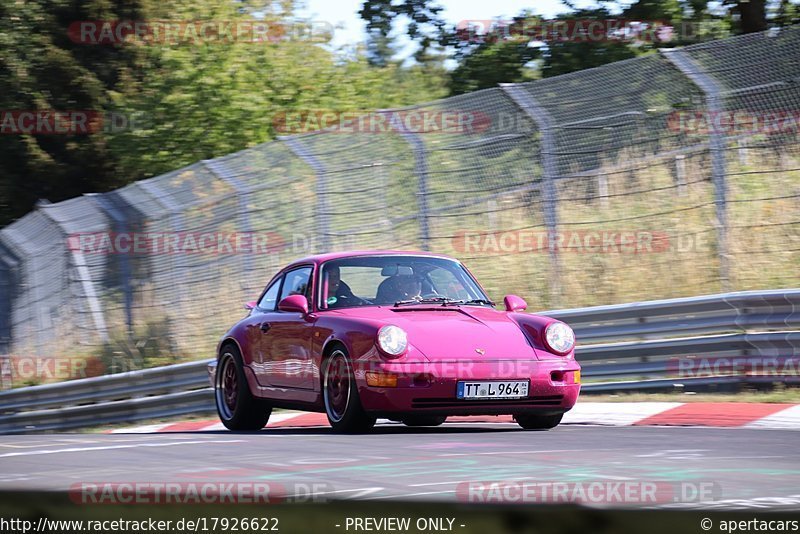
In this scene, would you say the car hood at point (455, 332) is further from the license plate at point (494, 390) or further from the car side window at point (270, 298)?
the car side window at point (270, 298)

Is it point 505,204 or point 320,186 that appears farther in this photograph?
point 320,186

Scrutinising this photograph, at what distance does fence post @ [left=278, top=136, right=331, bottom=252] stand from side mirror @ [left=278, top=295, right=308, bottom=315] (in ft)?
16.6

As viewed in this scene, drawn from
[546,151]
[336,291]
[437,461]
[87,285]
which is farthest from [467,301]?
[87,285]

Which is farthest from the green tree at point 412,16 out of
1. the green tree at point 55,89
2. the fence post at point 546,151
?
the fence post at point 546,151

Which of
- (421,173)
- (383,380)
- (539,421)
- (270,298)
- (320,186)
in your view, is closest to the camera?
(383,380)

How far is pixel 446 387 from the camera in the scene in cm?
753

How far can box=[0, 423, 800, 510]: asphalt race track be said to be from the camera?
4715 millimetres

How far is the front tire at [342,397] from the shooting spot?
7711 millimetres

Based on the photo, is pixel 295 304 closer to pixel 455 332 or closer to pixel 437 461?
pixel 455 332

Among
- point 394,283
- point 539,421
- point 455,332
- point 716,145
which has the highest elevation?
point 716,145

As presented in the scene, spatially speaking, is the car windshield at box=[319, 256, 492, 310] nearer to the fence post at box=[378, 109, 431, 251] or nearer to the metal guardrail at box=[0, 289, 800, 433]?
the metal guardrail at box=[0, 289, 800, 433]

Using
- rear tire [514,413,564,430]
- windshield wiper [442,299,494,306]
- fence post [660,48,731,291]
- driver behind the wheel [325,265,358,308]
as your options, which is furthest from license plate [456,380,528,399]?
fence post [660,48,731,291]

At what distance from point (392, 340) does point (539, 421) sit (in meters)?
1.38

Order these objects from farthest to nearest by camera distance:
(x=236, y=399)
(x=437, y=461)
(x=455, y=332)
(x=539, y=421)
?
1. (x=236, y=399)
2. (x=539, y=421)
3. (x=455, y=332)
4. (x=437, y=461)
